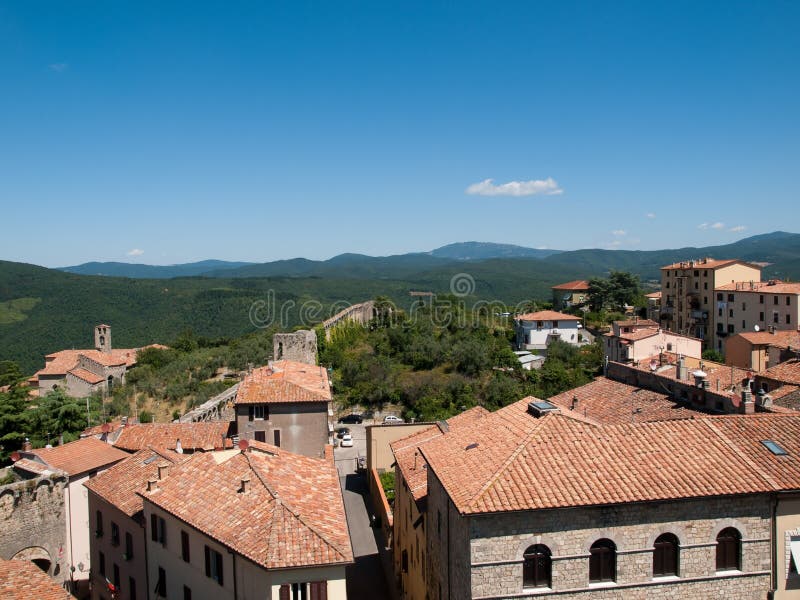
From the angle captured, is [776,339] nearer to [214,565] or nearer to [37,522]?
[214,565]

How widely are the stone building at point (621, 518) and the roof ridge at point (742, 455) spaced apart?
1.4 inches

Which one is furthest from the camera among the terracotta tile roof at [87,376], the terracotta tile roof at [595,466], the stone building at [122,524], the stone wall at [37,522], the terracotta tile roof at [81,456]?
the terracotta tile roof at [87,376]

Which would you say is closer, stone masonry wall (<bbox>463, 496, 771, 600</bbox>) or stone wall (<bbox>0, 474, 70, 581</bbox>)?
stone masonry wall (<bbox>463, 496, 771, 600</bbox>)

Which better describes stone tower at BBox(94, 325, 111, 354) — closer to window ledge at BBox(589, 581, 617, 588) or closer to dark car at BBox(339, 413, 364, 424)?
dark car at BBox(339, 413, 364, 424)

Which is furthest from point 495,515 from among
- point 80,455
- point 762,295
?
point 762,295

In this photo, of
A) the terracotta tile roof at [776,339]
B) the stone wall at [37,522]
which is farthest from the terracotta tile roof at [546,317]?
the stone wall at [37,522]

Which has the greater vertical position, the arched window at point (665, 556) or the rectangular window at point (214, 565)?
the arched window at point (665, 556)

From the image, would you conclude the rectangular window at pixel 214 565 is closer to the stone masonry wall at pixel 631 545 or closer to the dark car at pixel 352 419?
the stone masonry wall at pixel 631 545

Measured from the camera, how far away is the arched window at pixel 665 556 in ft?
44.7

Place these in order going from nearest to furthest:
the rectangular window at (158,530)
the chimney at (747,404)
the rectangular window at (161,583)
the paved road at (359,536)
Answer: the rectangular window at (158,530) < the rectangular window at (161,583) < the chimney at (747,404) < the paved road at (359,536)

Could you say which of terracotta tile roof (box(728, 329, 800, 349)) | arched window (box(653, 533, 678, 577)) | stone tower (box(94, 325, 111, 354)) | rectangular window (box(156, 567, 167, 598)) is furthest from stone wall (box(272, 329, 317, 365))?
stone tower (box(94, 325, 111, 354))

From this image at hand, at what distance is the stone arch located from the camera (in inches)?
822

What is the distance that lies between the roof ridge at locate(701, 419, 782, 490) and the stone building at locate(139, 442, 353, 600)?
9038 mm

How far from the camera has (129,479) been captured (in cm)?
2088
